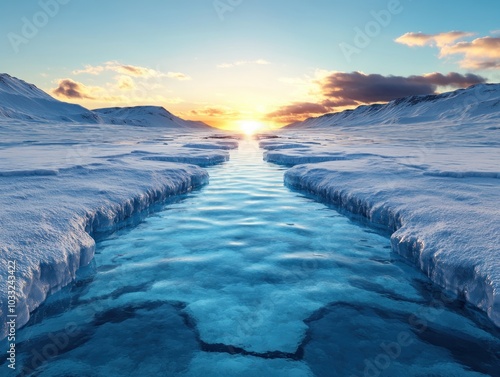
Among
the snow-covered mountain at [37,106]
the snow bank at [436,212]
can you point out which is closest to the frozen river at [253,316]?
the snow bank at [436,212]

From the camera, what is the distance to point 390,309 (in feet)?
12.4

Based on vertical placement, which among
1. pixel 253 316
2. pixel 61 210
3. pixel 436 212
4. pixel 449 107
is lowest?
pixel 253 316

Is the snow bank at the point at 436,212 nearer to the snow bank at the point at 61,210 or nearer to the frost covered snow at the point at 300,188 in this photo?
the frost covered snow at the point at 300,188

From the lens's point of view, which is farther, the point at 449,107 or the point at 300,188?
the point at 449,107

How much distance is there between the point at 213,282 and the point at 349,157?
36.3 ft

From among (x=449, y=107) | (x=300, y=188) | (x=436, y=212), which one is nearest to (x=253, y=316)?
(x=436, y=212)

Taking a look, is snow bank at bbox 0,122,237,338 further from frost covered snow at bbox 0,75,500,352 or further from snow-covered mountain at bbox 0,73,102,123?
snow-covered mountain at bbox 0,73,102,123

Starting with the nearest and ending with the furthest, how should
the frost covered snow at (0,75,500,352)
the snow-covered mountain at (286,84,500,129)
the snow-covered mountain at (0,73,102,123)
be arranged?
the frost covered snow at (0,75,500,352), the snow-covered mountain at (286,84,500,129), the snow-covered mountain at (0,73,102,123)

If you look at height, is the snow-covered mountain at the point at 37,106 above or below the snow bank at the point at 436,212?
above

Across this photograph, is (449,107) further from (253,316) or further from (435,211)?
(253,316)

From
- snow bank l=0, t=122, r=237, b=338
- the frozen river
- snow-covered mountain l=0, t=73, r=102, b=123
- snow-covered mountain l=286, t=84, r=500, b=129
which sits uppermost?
snow-covered mountain l=286, t=84, r=500, b=129

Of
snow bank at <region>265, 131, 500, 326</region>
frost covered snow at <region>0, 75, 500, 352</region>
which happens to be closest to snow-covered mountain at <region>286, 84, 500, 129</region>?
snow bank at <region>265, 131, 500, 326</region>

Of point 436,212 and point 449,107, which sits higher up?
point 449,107

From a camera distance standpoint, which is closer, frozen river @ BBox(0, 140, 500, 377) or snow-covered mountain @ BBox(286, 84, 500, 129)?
frozen river @ BBox(0, 140, 500, 377)
